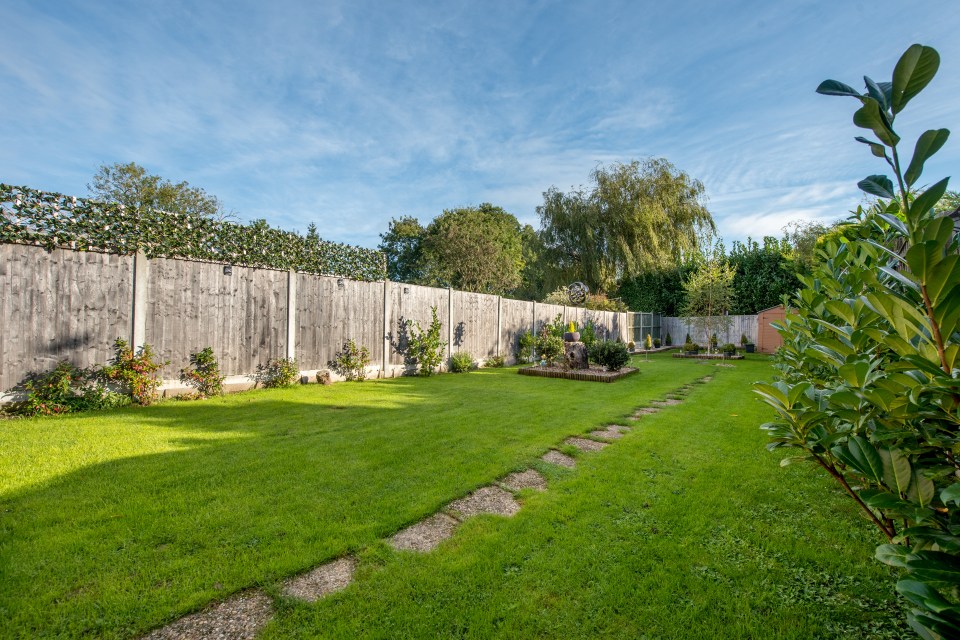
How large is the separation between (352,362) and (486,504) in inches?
225

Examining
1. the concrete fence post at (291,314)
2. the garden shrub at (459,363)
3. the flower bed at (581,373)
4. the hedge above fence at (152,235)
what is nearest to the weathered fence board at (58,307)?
the hedge above fence at (152,235)

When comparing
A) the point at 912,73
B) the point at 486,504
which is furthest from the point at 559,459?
the point at 912,73

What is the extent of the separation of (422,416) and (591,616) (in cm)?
358

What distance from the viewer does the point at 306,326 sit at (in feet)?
23.9

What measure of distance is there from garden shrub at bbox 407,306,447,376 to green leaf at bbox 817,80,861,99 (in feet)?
27.6

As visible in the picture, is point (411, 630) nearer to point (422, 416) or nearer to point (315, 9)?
point (422, 416)

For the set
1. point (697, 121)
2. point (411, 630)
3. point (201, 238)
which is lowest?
point (411, 630)

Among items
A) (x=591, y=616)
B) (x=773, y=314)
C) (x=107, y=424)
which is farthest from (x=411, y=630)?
(x=773, y=314)

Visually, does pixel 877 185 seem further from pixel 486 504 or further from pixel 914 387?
pixel 486 504

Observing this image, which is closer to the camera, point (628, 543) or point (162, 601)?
point (162, 601)

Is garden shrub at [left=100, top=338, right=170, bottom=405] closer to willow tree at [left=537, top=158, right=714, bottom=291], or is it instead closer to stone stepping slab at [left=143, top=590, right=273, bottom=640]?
stone stepping slab at [left=143, top=590, right=273, bottom=640]

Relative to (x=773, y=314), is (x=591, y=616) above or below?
below

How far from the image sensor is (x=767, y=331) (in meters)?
17.1

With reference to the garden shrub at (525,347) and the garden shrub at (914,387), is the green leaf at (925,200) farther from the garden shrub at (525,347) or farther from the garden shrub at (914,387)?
the garden shrub at (525,347)
